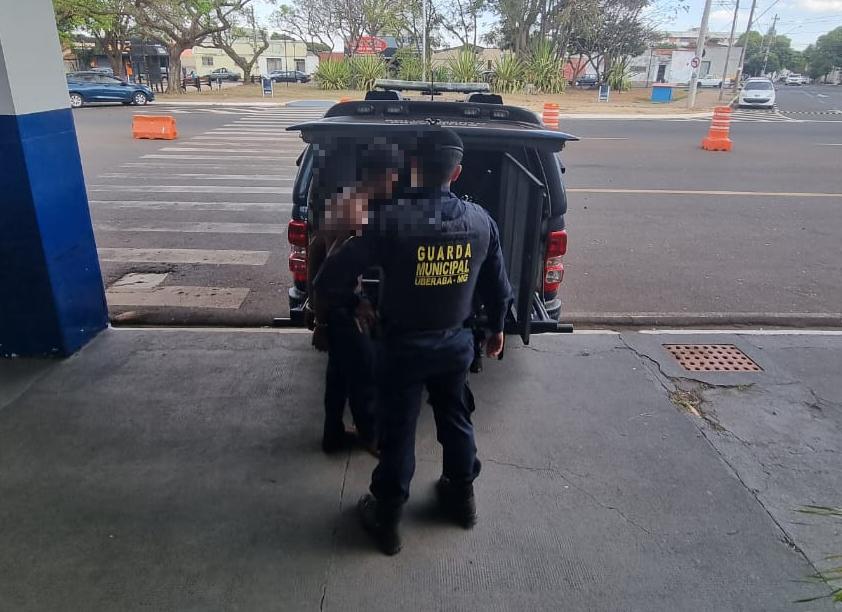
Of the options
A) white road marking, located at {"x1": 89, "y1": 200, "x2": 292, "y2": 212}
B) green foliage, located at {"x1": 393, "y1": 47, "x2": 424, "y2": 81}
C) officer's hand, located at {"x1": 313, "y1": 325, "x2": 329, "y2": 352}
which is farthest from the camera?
green foliage, located at {"x1": 393, "y1": 47, "x2": 424, "y2": 81}

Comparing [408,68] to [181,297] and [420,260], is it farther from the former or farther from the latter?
[420,260]

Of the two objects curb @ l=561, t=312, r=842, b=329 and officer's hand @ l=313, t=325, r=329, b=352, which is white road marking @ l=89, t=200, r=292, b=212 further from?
officer's hand @ l=313, t=325, r=329, b=352

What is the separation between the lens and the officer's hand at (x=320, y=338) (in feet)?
10.6

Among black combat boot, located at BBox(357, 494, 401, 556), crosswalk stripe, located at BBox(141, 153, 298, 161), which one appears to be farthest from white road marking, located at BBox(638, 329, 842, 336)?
crosswalk stripe, located at BBox(141, 153, 298, 161)

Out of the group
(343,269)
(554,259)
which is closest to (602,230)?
(554,259)

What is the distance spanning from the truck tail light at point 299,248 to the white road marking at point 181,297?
171 cm

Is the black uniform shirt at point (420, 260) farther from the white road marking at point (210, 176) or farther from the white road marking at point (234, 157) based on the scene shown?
the white road marking at point (234, 157)

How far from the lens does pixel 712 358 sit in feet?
16.6

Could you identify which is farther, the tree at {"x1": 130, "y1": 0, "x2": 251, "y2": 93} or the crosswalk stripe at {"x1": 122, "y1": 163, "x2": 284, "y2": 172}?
the tree at {"x1": 130, "y1": 0, "x2": 251, "y2": 93}

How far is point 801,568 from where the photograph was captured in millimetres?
2871

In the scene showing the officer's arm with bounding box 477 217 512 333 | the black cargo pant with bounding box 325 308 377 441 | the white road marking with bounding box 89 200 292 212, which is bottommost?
the white road marking with bounding box 89 200 292 212

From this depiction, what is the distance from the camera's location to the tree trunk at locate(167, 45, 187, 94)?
36938 mm

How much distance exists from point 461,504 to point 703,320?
383cm

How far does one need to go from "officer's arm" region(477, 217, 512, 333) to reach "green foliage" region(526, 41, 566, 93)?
118ft
